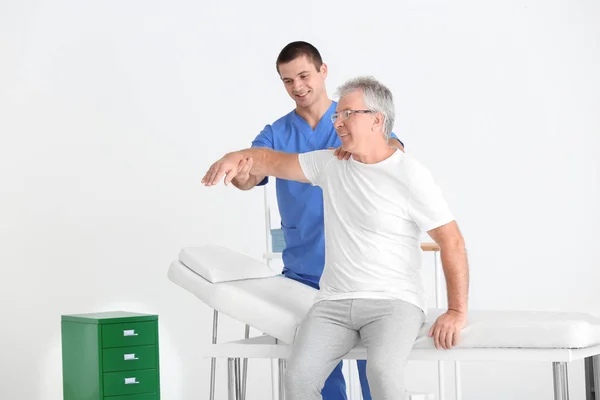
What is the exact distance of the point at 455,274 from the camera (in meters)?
1.98

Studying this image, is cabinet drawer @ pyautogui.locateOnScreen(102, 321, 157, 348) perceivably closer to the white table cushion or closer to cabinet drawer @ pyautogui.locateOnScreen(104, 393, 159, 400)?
cabinet drawer @ pyautogui.locateOnScreen(104, 393, 159, 400)

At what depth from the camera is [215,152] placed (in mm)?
3965

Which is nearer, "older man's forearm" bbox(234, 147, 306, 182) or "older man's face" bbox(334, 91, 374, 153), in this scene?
"older man's face" bbox(334, 91, 374, 153)

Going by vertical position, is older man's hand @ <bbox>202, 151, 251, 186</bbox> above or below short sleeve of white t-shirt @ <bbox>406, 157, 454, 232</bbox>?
above

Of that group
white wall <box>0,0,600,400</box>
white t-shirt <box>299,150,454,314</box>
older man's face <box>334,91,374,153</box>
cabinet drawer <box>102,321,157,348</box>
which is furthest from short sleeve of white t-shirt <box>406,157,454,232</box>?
white wall <box>0,0,600,400</box>

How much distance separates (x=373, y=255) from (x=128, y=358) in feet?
3.94

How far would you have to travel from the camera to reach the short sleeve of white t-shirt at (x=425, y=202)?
199 cm

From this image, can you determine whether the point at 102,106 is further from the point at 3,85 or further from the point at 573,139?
the point at 573,139

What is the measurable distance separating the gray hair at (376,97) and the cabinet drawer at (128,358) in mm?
1250

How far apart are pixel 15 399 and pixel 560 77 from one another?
2.72m

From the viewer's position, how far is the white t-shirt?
2.00 meters

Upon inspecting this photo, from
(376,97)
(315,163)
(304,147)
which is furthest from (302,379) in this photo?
(304,147)

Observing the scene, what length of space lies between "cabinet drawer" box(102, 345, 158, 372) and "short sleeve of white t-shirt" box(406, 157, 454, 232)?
1265 millimetres

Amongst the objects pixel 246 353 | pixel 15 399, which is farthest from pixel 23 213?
pixel 246 353
